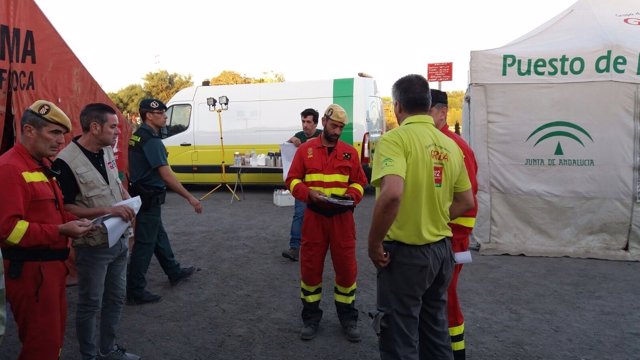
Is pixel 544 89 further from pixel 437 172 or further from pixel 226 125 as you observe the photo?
pixel 226 125

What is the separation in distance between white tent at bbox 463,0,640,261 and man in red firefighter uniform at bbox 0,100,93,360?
5.39 metres

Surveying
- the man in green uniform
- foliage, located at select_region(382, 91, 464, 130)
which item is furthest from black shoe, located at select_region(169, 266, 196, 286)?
foliage, located at select_region(382, 91, 464, 130)

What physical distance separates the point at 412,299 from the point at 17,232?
213cm

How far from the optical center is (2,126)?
4016mm

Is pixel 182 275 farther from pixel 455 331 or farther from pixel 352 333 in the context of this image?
pixel 455 331

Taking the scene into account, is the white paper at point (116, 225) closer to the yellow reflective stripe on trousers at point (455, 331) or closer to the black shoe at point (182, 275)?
the black shoe at point (182, 275)

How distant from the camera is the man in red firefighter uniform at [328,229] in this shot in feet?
12.6

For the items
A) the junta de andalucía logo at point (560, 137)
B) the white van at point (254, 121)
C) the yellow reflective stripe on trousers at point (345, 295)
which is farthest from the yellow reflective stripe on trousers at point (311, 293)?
the white van at point (254, 121)

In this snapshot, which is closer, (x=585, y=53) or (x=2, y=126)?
(x=2, y=126)

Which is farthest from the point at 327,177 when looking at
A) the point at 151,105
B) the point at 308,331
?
the point at 151,105

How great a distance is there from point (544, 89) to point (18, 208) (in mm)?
6271

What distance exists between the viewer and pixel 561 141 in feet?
20.7

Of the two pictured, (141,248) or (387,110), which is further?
(387,110)

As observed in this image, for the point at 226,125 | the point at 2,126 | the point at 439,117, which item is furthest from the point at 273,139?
the point at 439,117
